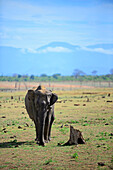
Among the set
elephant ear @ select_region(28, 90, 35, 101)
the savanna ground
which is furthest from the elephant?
the savanna ground

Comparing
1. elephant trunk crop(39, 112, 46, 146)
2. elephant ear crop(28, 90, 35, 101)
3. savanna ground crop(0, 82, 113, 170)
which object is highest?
elephant ear crop(28, 90, 35, 101)

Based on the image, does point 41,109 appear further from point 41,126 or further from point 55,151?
point 55,151

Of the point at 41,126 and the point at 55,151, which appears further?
the point at 41,126

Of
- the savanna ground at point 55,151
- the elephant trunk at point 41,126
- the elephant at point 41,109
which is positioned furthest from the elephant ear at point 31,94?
the savanna ground at point 55,151

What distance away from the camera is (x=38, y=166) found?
1084cm

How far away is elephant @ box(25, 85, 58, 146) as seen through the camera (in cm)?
1371

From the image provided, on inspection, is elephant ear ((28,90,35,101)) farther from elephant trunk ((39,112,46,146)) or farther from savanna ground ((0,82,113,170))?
savanna ground ((0,82,113,170))

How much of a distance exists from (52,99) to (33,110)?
978 mm

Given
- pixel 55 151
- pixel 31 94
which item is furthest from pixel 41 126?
pixel 31 94

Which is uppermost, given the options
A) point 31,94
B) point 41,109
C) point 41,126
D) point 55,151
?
point 31,94

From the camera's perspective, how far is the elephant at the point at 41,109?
13.7m

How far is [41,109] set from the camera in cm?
1370

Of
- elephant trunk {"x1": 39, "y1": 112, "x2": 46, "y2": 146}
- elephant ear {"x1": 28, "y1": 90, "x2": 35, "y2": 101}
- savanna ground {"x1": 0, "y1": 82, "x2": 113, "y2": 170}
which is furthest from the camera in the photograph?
elephant ear {"x1": 28, "y1": 90, "x2": 35, "y2": 101}

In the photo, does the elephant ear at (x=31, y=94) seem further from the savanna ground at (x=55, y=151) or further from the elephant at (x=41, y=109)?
the savanna ground at (x=55, y=151)
